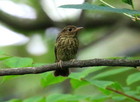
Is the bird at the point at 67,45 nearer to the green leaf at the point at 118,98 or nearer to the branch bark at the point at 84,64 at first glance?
the green leaf at the point at 118,98

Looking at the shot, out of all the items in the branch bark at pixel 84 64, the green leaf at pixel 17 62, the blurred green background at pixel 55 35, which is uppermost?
the branch bark at pixel 84 64

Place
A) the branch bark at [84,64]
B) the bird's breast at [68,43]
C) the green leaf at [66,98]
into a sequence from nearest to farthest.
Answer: the branch bark at [84,64], the green leaf at [66,98], the bird's breast at [68,43]

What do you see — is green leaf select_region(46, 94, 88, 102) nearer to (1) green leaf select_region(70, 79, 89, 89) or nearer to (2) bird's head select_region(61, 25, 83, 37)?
(1) green leaf select_region(70, 79, 89, 89)

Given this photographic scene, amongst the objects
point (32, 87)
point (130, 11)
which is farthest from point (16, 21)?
point (130, 11)

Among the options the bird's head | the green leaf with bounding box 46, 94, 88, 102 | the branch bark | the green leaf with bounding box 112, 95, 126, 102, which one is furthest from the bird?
the branch bark

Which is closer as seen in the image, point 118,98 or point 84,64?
point 84,64

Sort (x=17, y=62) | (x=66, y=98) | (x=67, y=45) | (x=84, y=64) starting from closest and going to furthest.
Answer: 1. (x=84, y=64)
2. (x=17, y=62)
3. (x=66, y=98)
4. (x=67, y=45)

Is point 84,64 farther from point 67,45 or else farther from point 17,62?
point 67,45

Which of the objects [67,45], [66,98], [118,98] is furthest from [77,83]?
[67,45]

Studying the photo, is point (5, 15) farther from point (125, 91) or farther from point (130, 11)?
point (130, 11)

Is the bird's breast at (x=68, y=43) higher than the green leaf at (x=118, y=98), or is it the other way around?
the green leaf at (x=118, y=98)

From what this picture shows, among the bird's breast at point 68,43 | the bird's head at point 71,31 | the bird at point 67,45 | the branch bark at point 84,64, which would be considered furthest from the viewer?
the bird's head at point 71,31

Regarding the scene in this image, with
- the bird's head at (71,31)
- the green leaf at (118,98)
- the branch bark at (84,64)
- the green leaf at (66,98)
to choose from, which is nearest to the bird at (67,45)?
the bird's head at (71,31)
